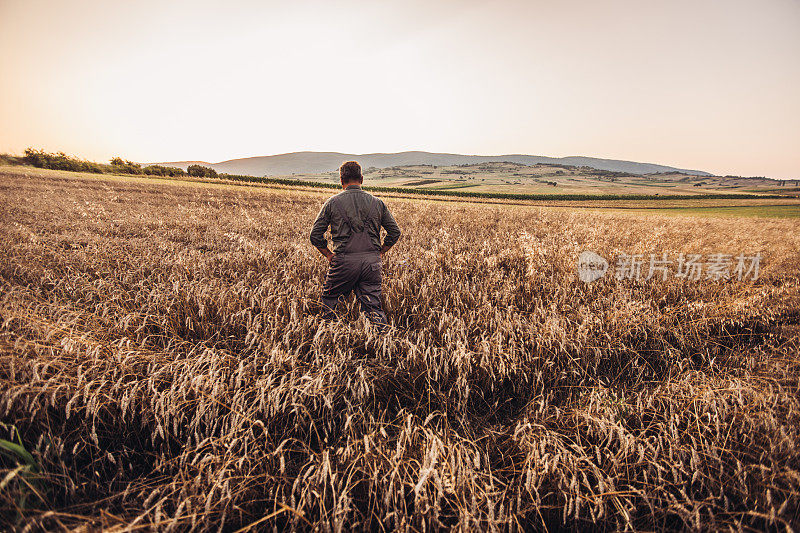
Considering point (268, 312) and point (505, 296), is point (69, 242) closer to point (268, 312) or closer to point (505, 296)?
point (268, 312)

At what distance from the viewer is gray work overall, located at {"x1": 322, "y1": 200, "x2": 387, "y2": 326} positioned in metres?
4.21

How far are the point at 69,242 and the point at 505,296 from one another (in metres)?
10.3

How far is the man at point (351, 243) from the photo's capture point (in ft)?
13.8

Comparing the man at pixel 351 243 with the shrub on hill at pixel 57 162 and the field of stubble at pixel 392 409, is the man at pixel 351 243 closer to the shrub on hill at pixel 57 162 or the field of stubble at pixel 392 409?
the field of stubble at pixel 392 409

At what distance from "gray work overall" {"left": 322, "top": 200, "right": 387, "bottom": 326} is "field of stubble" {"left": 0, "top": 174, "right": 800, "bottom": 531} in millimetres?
387

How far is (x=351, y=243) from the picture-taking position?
4.25 metres

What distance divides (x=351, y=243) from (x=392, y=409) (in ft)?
7.54

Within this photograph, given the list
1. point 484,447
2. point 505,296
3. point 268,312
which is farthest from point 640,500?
point 268,312

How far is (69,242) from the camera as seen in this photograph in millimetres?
7469

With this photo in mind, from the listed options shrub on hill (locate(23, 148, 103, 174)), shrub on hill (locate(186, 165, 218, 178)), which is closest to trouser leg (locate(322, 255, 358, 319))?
shrub on hill (locate(186, 165, 218, 178))

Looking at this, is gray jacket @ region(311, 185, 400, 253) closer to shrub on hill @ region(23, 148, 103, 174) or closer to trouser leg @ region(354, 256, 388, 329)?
trouser leg @ region(354, 256, 388, 329)

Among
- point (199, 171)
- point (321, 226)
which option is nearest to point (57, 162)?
point (199, 171)

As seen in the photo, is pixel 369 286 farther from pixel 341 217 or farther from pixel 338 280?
pixel 341 217

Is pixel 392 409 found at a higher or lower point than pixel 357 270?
lower
